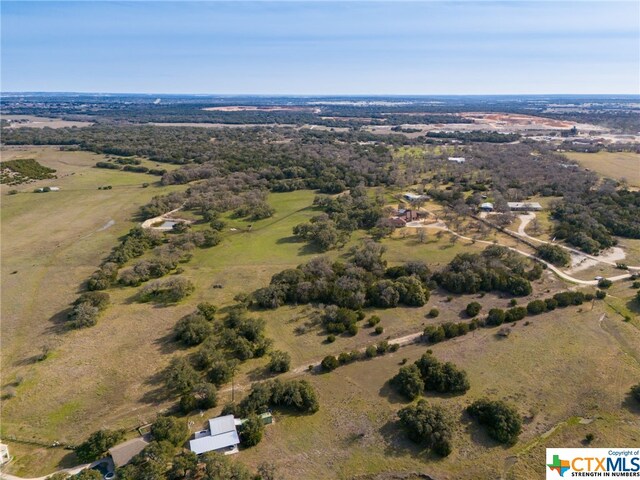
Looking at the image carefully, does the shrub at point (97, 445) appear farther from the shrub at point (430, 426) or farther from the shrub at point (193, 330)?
the shrub at point (430, 426)

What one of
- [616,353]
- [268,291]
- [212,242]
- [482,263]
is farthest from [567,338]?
[212,242]

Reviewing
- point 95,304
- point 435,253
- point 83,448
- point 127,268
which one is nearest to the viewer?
point 83,448

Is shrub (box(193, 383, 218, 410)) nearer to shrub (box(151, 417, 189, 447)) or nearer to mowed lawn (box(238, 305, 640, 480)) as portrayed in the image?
shrub (box(151, 417, 189, 447))

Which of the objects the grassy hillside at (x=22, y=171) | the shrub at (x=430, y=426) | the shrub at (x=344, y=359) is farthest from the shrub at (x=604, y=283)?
the grassy hillside at (x=22, y=171)

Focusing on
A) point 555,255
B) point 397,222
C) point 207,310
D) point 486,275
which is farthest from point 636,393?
point 397,222

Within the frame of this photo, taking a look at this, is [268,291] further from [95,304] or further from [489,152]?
[489,152]

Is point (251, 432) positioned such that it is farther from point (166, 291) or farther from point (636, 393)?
point (636, 393)
